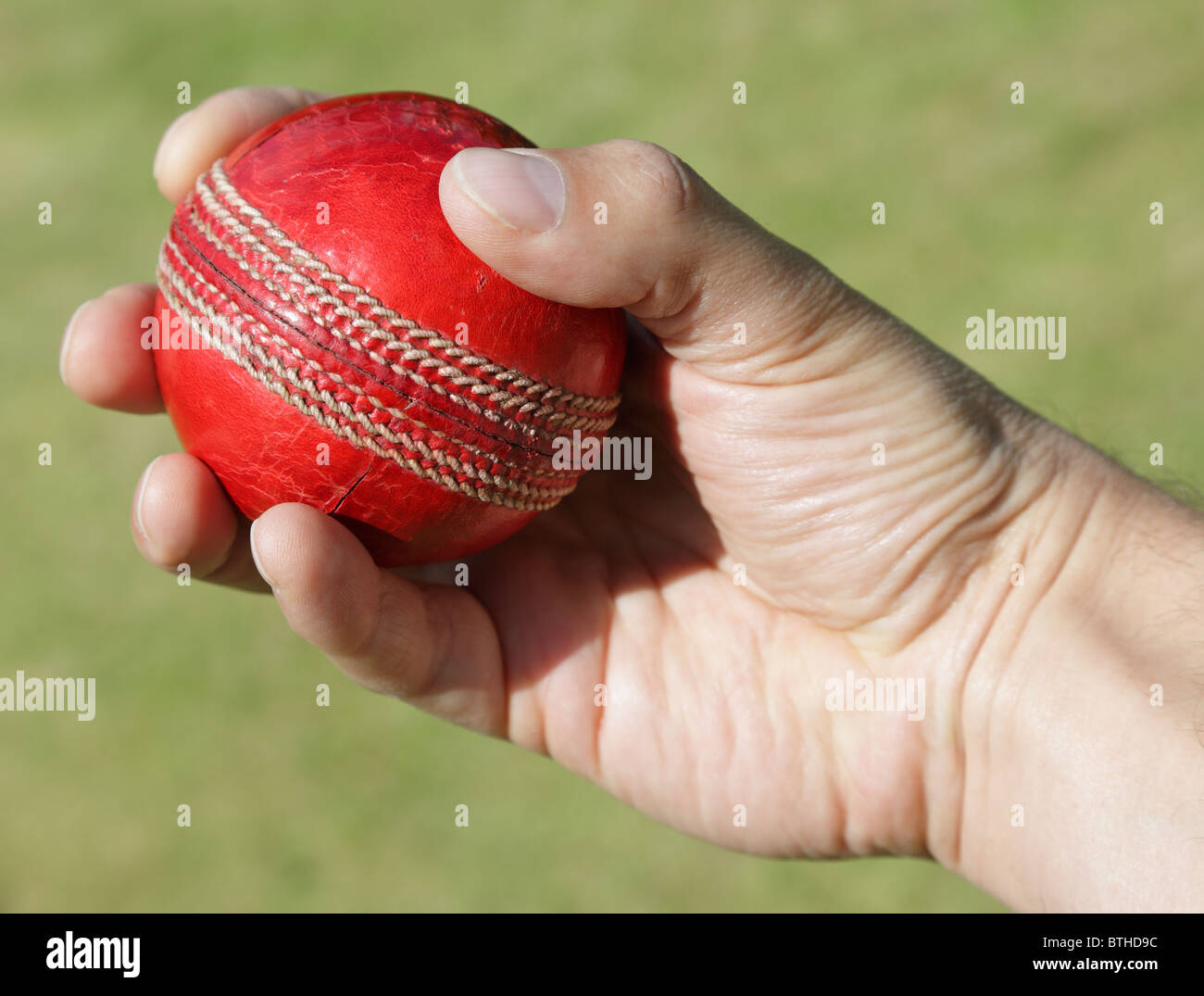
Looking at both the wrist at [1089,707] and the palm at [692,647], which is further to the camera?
the palm at [692,647]

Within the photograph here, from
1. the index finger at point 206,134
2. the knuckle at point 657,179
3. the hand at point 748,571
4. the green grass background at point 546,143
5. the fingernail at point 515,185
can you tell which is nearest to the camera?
the fingernail at point 515,185

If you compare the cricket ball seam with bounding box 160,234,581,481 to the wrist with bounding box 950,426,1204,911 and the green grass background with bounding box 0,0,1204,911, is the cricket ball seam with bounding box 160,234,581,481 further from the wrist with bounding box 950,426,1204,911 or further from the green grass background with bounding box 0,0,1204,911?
the green grass background with bounding box 0,0,1204,911

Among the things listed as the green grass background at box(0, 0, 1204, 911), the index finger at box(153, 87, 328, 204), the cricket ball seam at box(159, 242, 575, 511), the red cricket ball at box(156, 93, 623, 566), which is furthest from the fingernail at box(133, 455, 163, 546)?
the green grass background at box(0, 0, 1204, 911)

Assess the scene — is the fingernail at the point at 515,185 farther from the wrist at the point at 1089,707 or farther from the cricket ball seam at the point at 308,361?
the wrist at the point at 1089,707

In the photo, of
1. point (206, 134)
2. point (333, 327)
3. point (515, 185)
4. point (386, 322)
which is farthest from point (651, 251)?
point (206, 134)

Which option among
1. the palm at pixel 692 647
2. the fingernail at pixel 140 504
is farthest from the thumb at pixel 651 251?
the fingernail at pixel 140 504

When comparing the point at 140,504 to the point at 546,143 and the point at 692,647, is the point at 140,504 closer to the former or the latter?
the point at 692,647
